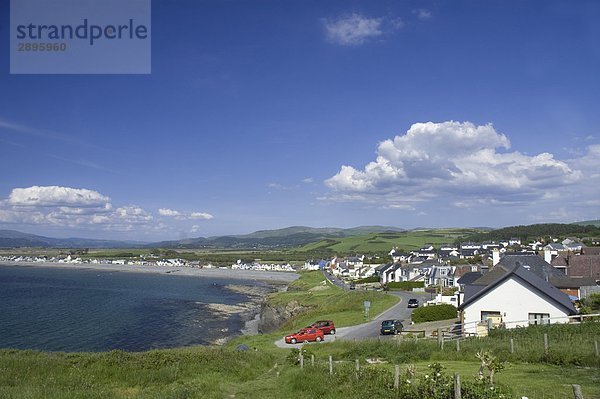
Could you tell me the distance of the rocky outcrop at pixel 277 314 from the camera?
223 ft

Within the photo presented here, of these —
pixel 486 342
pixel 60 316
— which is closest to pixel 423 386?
pixel 486 342

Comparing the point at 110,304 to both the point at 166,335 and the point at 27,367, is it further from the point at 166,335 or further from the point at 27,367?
the point at 27,367

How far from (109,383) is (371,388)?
12.3 metres

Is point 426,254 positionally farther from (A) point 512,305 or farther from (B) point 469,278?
(A) point 512,305

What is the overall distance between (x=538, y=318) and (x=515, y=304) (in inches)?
72.2

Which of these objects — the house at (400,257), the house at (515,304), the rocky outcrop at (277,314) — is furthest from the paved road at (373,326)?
the house at (400,257)

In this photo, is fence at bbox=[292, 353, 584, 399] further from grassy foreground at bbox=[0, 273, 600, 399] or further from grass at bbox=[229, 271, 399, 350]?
grass at bbox=[229, 271, 399, 350]

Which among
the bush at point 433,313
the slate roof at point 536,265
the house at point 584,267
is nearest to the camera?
the bush at point 433,313

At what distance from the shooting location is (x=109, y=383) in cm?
2000

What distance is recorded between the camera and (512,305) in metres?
33.2

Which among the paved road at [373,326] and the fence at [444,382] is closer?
the fence at [444,382]

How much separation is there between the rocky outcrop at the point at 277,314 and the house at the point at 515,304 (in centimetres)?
3689

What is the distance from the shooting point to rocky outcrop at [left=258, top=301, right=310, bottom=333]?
223ft

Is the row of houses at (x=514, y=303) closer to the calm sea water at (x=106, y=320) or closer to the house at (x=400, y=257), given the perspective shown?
the calm sea water at (x=106, y=320)
